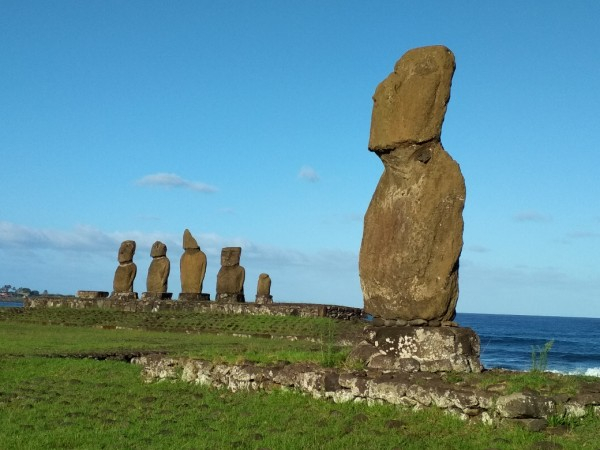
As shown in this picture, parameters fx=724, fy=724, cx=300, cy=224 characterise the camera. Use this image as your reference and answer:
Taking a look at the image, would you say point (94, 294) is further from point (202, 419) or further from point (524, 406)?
point (524, 406)

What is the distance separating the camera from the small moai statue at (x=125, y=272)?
38062 millimetres

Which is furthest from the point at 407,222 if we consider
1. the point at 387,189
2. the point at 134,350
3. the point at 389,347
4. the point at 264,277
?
the point at 264,277

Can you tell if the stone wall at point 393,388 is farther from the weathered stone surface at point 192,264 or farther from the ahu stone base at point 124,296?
the ahu stone base at point 124,296

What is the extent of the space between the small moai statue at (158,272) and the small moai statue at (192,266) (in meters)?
1.48

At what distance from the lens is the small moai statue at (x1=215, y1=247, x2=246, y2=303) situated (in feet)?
115

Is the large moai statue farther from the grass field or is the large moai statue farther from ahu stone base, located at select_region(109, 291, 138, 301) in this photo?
ahu stone base, located at select_region(109, 291, 138, 301)

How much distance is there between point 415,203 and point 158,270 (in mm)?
28173

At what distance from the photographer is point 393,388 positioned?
355 inches

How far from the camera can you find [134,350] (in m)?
17.8

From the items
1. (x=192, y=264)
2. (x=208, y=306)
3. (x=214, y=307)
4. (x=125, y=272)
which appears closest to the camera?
(x=214, y=307)

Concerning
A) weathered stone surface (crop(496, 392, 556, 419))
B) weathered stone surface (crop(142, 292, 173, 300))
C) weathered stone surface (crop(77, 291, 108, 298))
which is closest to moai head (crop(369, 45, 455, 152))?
weathered stone surface (crop(496, 392, 556, 419))

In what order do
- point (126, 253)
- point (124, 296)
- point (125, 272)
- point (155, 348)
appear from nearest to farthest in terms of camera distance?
point (155, 348), point (124, 296), point (125, 272), point (126, 253)

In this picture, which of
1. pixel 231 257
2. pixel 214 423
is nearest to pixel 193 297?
pixel 231 257

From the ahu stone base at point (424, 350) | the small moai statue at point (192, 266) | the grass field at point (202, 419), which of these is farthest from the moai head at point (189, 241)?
the ahu stone base at point (424, 350)
